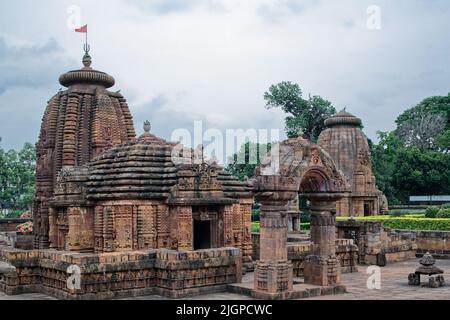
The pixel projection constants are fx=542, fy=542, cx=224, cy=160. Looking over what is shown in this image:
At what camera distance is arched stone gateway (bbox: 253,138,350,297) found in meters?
13.4

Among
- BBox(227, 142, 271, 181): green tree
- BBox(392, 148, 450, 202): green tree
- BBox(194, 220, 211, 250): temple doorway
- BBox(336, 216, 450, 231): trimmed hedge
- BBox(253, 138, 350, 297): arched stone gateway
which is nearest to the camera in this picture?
BBox(253, 138, 350, 297): arched stone gateway

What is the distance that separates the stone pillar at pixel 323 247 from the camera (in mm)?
14453

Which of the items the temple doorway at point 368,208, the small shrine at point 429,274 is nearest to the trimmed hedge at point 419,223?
the temple doorway at point 368,208

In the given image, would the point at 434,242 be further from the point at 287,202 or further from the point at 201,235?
the point at 287,202

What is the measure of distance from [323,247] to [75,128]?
11.7 meters

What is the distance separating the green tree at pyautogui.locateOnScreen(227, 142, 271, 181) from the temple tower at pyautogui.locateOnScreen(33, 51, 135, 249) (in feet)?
85.1

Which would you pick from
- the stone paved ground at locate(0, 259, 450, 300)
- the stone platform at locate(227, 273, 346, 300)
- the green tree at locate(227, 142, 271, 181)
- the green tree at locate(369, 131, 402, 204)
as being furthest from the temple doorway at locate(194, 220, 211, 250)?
the green tree at locate(369, 131, 402, 204)

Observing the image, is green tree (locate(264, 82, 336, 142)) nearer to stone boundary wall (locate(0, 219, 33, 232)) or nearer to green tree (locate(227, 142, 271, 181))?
green tree (locate(227, 142, 271, 181))

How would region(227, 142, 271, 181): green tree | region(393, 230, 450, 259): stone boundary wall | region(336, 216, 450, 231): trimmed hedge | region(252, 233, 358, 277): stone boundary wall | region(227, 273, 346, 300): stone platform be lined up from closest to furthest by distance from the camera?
region(227, 273, 346, 300): stone platform < region(252, 233, 358, 277): stone boundary wall < region(393, 230, 450, 259): stone boundary wall < region(336, 216, 450, 231): trimmed hedge < region(227, 142, 271, 181): green tree

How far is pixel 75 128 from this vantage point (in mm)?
21641

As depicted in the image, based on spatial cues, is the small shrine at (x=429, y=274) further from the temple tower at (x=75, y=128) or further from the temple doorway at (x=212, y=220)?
the temple tower at (x=75, y=128)
